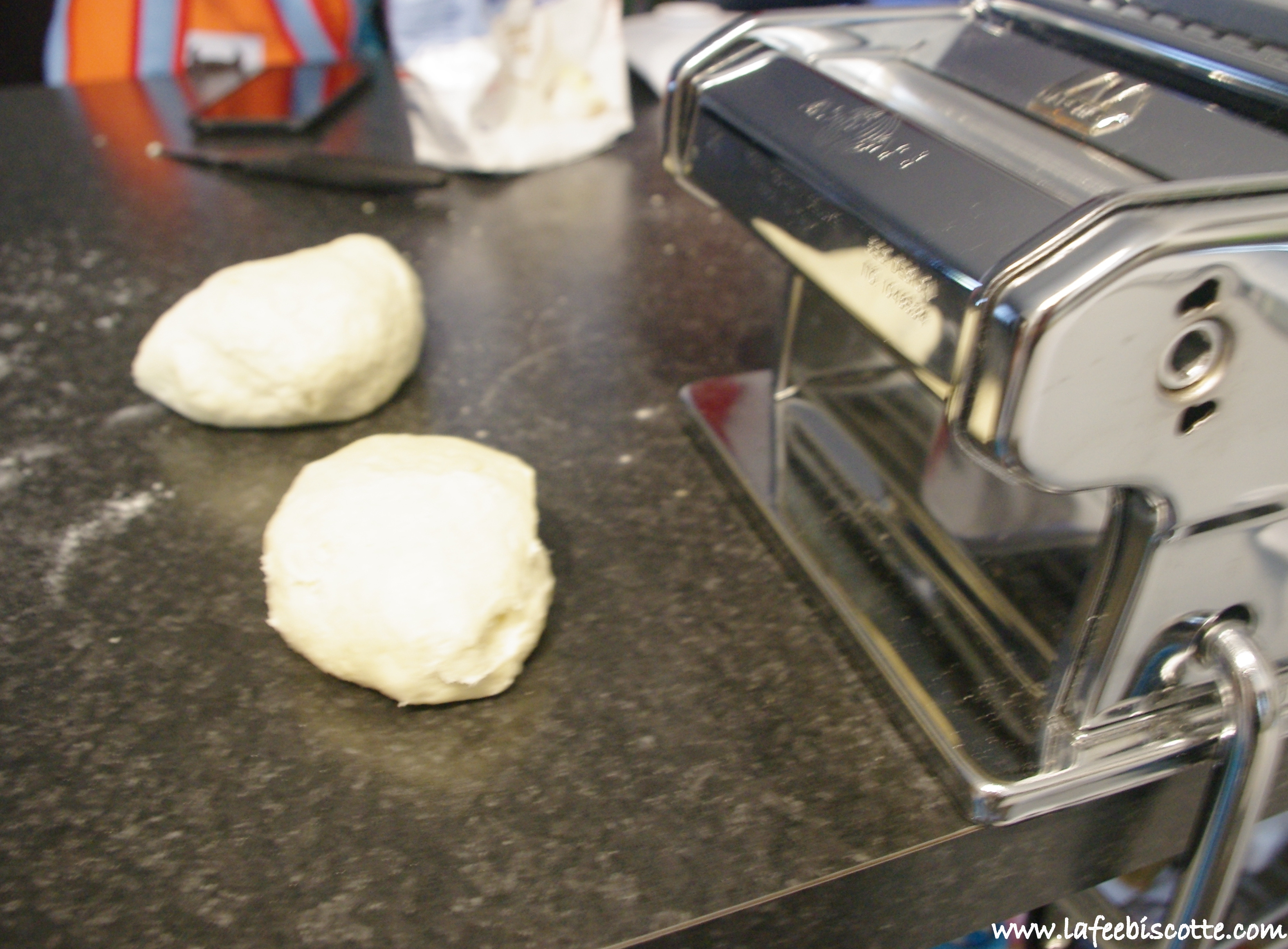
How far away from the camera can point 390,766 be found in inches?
21.6

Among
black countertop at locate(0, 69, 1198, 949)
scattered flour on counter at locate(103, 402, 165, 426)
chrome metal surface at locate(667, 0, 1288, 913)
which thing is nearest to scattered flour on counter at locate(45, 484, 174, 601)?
black countertop at locate(0, 69, 1198, 949)

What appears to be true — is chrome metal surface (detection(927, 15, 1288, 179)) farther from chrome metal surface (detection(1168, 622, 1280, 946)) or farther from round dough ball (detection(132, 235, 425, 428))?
round dough ball (detection(132, 235, 425, 428))

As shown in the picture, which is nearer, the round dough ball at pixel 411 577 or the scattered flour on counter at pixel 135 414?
the round dough ball at pixel 411 577

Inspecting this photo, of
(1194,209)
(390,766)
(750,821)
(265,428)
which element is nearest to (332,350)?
(265,428)

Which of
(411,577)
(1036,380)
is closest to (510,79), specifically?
(411,577)

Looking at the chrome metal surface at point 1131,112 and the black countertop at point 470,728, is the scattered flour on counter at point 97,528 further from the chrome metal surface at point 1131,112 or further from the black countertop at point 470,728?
the chrome metal surface at point 1131,112

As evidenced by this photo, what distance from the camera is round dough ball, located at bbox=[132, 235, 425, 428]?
2.53 ft

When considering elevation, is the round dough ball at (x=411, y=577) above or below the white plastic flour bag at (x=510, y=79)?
below

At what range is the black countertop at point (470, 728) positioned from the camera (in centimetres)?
49

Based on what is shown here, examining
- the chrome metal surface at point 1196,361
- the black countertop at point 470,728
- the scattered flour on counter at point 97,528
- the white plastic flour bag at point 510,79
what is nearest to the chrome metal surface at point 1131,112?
the chrome metal surface at point 1196,361

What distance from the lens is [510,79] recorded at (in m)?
1.29

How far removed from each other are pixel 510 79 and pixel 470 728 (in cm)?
102

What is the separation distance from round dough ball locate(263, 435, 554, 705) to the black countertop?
0.03 meters

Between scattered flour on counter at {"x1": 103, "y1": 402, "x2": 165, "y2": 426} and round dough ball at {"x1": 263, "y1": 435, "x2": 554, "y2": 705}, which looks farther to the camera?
scattered flour on counter at {"x1": 103, "y1": 402, "x2": 165, "y2": 426}
